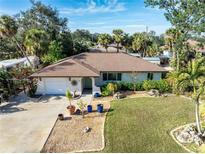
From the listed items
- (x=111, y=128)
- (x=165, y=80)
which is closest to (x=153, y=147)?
(x=111, y=128)

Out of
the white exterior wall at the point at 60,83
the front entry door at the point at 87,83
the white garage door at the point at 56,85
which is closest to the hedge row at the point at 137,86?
the front entry door at the point at 87,83

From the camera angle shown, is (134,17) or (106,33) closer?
(134,17)

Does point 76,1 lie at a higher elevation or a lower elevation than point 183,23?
higher

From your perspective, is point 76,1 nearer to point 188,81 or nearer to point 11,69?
point 11,69

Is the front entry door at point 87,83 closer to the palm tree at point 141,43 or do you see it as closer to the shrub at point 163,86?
the shrub at point 163,86

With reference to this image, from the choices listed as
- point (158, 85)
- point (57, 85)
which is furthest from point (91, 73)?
point (158, 85)

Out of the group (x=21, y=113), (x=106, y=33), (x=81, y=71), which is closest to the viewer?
(x=21, y=113)

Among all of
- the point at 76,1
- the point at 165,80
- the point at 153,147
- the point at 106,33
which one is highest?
the point at 76,1
